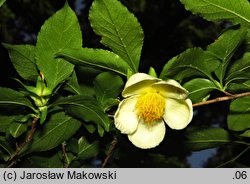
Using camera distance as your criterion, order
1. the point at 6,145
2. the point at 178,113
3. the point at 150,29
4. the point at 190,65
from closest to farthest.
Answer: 1. the point at 190,65
2. the point at 178,113
3. the point at 6,145
4. the point at 150,29

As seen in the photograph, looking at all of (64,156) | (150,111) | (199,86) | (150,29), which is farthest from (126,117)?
(150,29)

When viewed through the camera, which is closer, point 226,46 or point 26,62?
point 226,46

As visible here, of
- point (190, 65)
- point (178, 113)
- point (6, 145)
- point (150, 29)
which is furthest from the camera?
point (150, 29)

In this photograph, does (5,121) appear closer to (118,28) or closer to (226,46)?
(118,28)

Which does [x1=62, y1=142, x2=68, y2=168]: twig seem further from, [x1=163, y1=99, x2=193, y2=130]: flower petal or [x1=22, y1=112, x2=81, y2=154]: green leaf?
[x1=163, y1=99, x2=193, y2=130]: flower petal

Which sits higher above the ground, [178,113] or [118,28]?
[118,28]

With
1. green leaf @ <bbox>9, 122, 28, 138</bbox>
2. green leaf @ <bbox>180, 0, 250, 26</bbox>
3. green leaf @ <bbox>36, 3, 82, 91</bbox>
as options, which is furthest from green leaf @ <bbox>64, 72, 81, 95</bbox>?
green leaf @ <bbox>180, 0, 250, 26</bbox>
